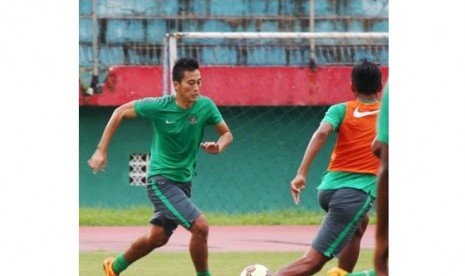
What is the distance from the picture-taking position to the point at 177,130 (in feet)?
26.8

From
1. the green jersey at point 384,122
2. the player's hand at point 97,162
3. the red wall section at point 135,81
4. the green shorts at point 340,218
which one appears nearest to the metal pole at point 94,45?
the red wall section at point 135,81

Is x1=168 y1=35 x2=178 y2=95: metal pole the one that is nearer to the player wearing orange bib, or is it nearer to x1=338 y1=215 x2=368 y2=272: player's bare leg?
x1=338 y1=215 x2=368 y2=272: player's bare leg

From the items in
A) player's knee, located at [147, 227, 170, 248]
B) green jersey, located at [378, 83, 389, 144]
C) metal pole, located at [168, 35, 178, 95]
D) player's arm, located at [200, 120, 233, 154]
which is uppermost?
metal pole, located at [168, 35, 178, 95]

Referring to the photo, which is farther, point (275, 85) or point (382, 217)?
point (275, 85)

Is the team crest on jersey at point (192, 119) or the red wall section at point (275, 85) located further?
the red wall section at point (275, 85)

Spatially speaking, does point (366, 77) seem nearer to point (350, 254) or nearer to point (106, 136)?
point (350, 254)

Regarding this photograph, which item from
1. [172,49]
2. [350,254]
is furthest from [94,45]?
[350,254]

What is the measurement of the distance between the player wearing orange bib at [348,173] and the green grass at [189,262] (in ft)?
6.94

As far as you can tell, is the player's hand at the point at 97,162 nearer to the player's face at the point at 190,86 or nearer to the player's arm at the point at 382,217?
the player's face at the point at 190,86

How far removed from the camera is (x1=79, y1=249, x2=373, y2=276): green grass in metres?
9.51

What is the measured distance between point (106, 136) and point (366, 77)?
1.62 metres

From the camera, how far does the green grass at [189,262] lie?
31.2ft

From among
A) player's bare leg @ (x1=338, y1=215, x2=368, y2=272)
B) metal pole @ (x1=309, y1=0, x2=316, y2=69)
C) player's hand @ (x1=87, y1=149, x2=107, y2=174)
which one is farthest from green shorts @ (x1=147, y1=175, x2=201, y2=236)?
metal pole @ (x1=309, y1=0, x2=316, y2=69)
